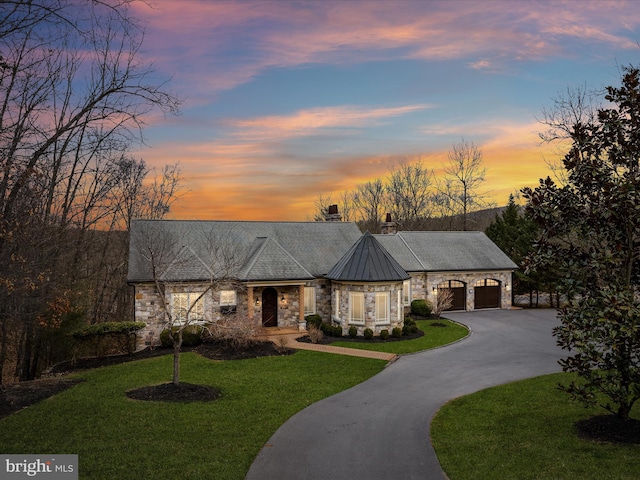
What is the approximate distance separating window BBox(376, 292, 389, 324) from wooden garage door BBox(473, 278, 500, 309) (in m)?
11.1

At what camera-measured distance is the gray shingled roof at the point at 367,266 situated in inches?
923

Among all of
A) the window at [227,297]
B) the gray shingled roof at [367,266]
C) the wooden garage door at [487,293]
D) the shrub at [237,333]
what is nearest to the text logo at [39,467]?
the shrub at [237,333]

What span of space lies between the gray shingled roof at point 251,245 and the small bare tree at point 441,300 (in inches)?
265

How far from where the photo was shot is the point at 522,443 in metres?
9.97

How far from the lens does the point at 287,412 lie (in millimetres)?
12227

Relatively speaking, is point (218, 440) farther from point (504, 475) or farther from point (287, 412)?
point (504, 475)

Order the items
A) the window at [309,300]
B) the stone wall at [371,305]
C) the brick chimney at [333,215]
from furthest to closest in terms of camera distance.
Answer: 1. the brick chimney at [333,215]
2. the window at [309,300]
3. the stone wall at [371,305]

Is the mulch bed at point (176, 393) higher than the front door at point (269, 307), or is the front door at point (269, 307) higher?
the front door at point (269, 307)

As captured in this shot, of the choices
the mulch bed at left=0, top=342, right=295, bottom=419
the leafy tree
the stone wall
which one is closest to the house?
the stone wall

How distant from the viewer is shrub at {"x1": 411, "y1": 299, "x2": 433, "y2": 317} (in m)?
28.7

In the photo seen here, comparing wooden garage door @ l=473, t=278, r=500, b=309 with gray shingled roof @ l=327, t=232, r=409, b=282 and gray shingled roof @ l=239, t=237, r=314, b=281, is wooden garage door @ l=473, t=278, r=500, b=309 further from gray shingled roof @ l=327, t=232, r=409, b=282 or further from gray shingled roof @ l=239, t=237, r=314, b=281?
gray shingled roof @ l=239, t=237, r=314, b=281

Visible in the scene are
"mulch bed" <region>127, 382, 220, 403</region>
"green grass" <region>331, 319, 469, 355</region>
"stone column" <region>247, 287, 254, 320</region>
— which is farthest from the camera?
"stone column" <region>247, 287, 254, 320</region>

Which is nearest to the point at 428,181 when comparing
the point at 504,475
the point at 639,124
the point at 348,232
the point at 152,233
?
the point at 348,232

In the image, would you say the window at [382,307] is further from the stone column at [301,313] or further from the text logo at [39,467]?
the text logo at [39,467]
